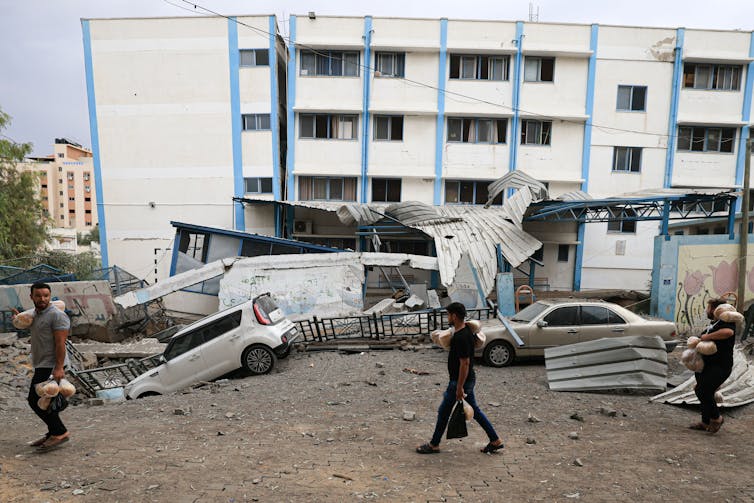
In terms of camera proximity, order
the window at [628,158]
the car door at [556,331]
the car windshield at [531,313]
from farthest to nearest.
Result: the window at [628,158], the car windshield at [531,313], the car door at [556,331]

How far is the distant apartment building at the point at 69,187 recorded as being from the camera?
80750 mm

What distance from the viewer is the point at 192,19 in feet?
60.6

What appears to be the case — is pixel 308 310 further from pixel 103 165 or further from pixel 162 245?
pixel 103 165

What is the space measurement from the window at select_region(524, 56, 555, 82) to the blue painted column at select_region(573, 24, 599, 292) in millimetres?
1694

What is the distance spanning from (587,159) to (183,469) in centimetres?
2064

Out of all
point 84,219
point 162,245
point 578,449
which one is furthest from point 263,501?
point 84,219

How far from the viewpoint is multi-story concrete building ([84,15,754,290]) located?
18.9 meters

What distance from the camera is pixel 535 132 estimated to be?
19.6 m

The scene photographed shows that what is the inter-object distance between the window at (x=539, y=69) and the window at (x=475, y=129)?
2.44 meters

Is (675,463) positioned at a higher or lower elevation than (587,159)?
lower

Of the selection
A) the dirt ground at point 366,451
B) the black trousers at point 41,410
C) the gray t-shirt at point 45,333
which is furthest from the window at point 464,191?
the black trousers at point 41,410

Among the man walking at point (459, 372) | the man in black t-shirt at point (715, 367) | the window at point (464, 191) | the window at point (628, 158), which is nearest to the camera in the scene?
the man walking at point (459, 372)

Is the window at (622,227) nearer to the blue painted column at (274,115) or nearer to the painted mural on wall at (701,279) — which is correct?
the painted mural on wall at (701,279)

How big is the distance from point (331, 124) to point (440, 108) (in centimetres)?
518
